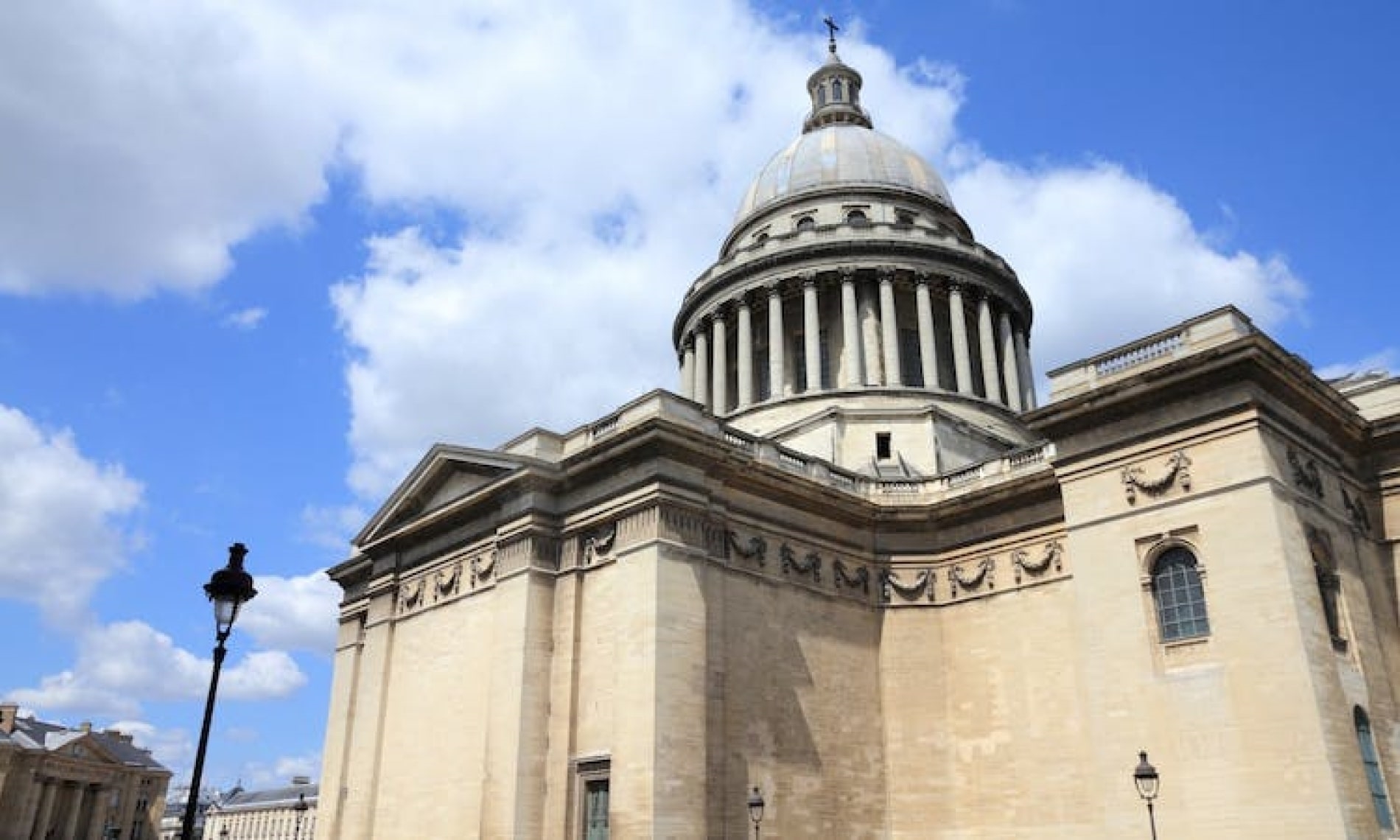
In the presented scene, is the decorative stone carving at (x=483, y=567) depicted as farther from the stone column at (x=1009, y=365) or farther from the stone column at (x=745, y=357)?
the stone column at (x=1009, y=365)

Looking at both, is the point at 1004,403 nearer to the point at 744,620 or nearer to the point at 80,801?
the point at 744,620

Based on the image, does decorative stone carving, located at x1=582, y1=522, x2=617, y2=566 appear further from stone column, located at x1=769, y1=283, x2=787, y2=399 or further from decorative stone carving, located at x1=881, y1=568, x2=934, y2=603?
stone column, located at x1=769, y1=283, x2=787, y2=399

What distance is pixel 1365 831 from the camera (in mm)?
20594

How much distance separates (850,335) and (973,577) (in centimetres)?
1237

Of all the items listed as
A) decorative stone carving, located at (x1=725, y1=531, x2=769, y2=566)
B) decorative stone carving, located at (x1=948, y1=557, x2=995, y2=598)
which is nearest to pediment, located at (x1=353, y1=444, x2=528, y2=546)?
decorative stone carving, located at (x1=725, y1=531, x2=769, y2=566)

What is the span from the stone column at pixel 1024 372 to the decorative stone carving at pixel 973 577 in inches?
543

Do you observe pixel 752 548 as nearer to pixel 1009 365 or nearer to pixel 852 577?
pixel 852 577

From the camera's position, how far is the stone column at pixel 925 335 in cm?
3944

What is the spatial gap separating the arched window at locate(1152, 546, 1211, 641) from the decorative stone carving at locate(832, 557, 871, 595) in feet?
27.7

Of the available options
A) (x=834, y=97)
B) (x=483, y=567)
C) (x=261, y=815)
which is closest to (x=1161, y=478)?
(x=483, y=567)

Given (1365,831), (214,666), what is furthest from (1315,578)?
(214,666)

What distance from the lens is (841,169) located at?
46969 mm

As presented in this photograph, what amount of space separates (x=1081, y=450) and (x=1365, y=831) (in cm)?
965

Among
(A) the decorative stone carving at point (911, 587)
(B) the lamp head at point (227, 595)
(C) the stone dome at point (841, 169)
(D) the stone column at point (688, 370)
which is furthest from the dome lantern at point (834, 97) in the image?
(B) the lamp head at point (227, 595)
